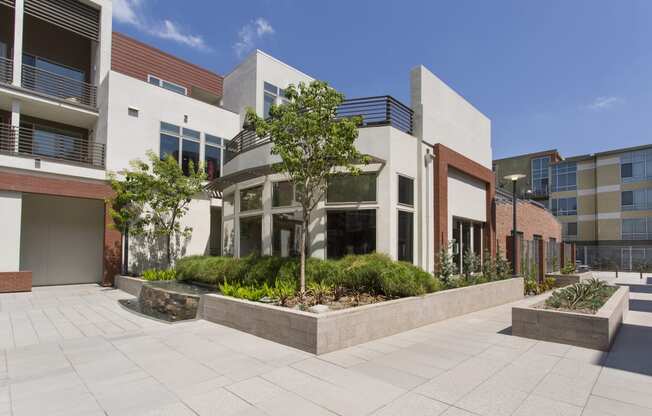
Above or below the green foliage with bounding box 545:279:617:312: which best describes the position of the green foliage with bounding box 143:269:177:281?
below

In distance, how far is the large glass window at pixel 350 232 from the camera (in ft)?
33.6

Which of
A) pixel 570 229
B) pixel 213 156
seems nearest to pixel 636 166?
pixel 570 229

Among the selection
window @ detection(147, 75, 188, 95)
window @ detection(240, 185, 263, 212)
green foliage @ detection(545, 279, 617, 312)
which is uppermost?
window @ detection(147, 75, 188, 95)

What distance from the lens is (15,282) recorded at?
12891 mm

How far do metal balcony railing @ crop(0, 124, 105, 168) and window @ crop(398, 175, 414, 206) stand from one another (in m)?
12.9

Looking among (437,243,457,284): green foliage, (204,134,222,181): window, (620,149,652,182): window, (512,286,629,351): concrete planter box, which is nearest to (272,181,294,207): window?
(437,243,457,284): green foliage

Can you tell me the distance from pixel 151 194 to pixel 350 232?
898 centimetres

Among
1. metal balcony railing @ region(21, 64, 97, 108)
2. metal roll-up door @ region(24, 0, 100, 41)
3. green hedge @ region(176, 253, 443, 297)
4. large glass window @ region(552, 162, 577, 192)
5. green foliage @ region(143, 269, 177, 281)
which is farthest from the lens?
large glass window @ region(552, 162, 577, 192)

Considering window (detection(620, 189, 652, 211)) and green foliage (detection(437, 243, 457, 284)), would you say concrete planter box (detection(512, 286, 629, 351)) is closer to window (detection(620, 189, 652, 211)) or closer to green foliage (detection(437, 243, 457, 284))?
green foliage (detection(437, 243, 457, 284))

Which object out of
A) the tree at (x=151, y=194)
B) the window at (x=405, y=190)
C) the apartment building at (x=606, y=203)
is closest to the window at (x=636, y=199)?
the apartment building at (x=606, y=203)

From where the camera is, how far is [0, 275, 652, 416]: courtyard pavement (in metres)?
3.82

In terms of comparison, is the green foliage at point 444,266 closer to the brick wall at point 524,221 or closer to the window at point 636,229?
the brick wall at point 524,221

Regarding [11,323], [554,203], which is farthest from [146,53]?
[554,203]

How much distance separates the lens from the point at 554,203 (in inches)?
1630
